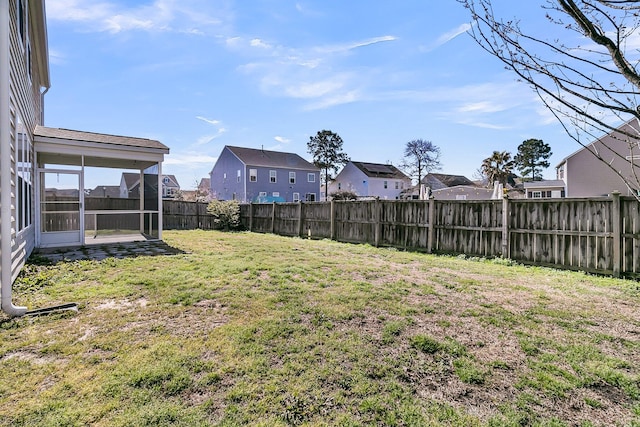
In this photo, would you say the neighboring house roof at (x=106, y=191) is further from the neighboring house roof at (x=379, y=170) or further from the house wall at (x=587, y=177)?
the neighboring house roof at (x=379, y=170)

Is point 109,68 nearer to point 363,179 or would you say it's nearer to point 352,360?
point 352,360

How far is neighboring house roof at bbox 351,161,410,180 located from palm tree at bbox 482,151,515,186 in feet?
32.7

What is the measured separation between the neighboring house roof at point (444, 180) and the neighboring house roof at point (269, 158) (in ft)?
64.3

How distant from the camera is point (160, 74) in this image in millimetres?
11617

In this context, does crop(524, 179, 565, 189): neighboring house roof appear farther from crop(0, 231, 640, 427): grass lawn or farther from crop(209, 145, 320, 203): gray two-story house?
crop(0, 231, 640, 427): grass lawn

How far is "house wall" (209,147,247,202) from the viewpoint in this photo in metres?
30.7

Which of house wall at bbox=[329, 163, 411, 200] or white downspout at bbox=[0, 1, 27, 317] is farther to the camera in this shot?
house wall at bbox=[329, 163, 411, 200]

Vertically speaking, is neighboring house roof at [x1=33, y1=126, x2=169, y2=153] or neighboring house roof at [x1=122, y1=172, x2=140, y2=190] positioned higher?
neighboring house roof at [x1=33, y1=126, x2=169, y2=153]

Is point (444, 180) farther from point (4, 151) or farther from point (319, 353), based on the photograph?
point (4, 151)

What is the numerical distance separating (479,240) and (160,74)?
11.8 m

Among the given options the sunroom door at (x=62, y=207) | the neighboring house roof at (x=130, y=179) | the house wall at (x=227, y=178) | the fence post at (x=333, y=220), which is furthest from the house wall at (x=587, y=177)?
the sunroom door at (x=62, y=207)

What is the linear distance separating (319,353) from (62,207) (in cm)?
947

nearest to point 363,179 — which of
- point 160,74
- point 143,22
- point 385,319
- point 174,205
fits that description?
point 174,205

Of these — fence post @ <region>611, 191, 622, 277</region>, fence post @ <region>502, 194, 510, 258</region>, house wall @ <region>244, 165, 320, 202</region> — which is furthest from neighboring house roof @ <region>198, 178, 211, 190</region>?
fence post @ <region>611, 191, 622, 277</region>
